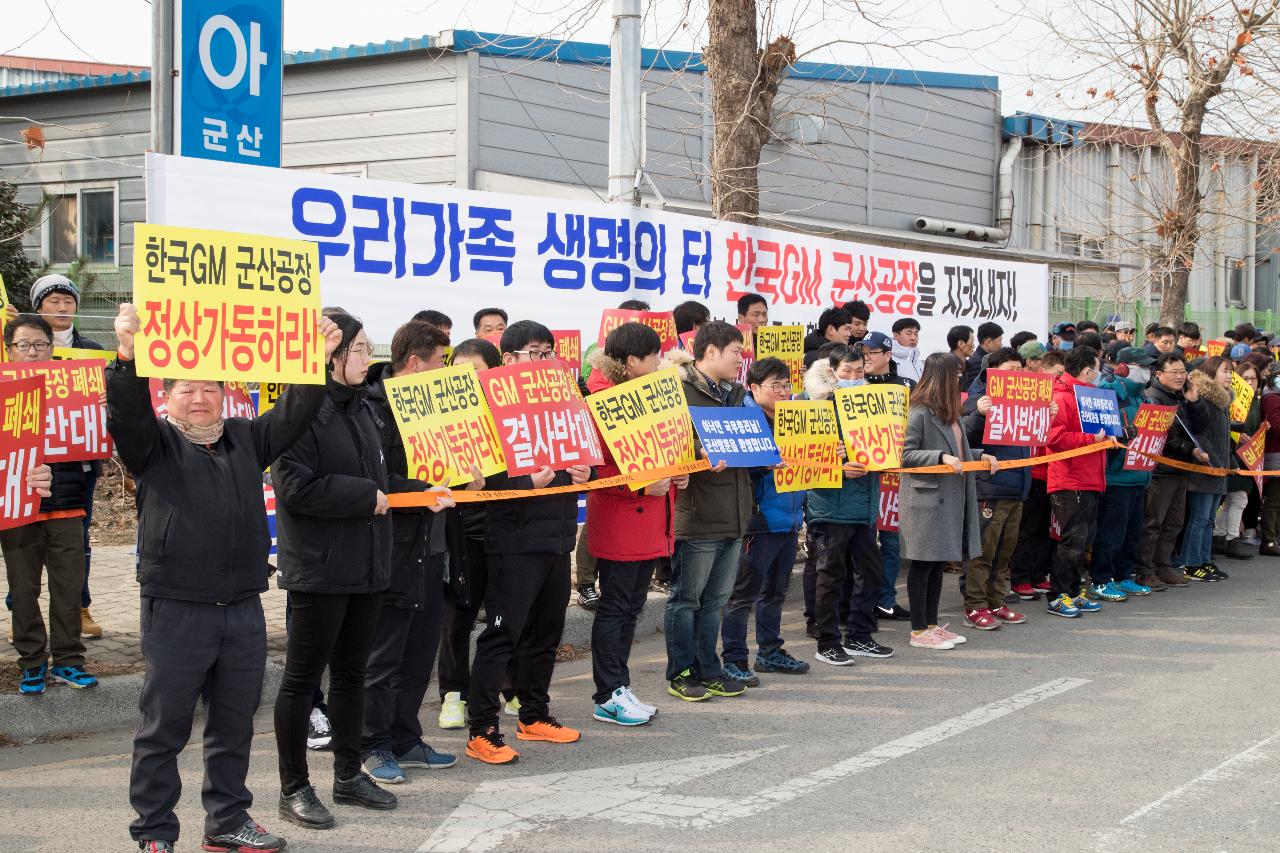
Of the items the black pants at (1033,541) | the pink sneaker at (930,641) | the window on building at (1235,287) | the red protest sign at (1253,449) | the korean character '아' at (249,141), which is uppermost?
the window on building at (1235,287)

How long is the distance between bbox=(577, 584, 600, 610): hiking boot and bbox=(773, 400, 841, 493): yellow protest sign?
189cm

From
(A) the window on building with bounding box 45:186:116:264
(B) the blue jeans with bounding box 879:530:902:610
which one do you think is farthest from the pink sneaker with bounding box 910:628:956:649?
(A) the window on building with bounding box 45:186:116:264

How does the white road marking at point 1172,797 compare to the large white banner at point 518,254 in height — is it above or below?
below

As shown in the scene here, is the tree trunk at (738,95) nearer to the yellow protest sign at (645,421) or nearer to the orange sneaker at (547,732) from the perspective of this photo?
the yellow protest sign at (645,421)

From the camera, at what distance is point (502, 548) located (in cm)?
613

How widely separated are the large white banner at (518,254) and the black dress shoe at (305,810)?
134 inches

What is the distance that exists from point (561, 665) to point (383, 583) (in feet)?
10.1

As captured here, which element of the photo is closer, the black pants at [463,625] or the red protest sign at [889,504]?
the black pants at [463,625]

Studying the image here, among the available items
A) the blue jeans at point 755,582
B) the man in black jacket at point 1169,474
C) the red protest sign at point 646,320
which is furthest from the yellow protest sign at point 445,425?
the man in black jacket at point 1169,474

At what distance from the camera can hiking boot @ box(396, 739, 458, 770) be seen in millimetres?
5922

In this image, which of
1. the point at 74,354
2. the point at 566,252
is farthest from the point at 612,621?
the point at 566,252

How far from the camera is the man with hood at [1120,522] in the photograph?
10.7m

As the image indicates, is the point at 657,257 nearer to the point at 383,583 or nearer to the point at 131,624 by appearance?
the point at 131,624

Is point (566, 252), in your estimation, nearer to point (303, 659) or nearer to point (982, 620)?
point (982, 620)
